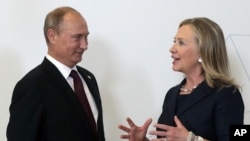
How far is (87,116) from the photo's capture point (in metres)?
1.49

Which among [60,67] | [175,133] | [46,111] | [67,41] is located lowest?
[175,133]

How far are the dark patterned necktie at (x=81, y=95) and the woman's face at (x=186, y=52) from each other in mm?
404

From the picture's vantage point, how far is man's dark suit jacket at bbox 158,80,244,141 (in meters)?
1.42

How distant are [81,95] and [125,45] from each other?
1.43ft

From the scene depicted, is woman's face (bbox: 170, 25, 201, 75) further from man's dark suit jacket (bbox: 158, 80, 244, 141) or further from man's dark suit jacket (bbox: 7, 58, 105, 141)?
man's dark suit jacket (bbox: 7, 58, 105, 141)

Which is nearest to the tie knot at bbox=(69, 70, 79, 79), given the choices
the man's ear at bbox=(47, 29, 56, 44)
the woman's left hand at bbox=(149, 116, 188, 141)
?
the man's ear at bbox=(47, 29, 56, 44)

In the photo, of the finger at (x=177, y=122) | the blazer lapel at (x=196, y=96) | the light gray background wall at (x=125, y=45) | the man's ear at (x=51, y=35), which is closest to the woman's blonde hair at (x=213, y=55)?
the blazer lapel at (x=196, y=96)

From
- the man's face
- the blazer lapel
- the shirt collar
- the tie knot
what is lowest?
the blazer lapel

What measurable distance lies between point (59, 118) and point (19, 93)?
6.9 inches

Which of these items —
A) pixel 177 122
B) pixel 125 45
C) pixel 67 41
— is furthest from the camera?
pixel 125 45

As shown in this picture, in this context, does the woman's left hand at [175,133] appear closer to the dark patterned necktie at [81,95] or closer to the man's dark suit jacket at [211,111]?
the man's dark suit jacket at [211,111]

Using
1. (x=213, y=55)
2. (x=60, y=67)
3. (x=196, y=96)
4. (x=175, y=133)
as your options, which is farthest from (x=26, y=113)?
(x=213, y=55)

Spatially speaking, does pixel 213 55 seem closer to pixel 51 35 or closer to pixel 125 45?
pixel 125 45

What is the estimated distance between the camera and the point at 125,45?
186 cm
